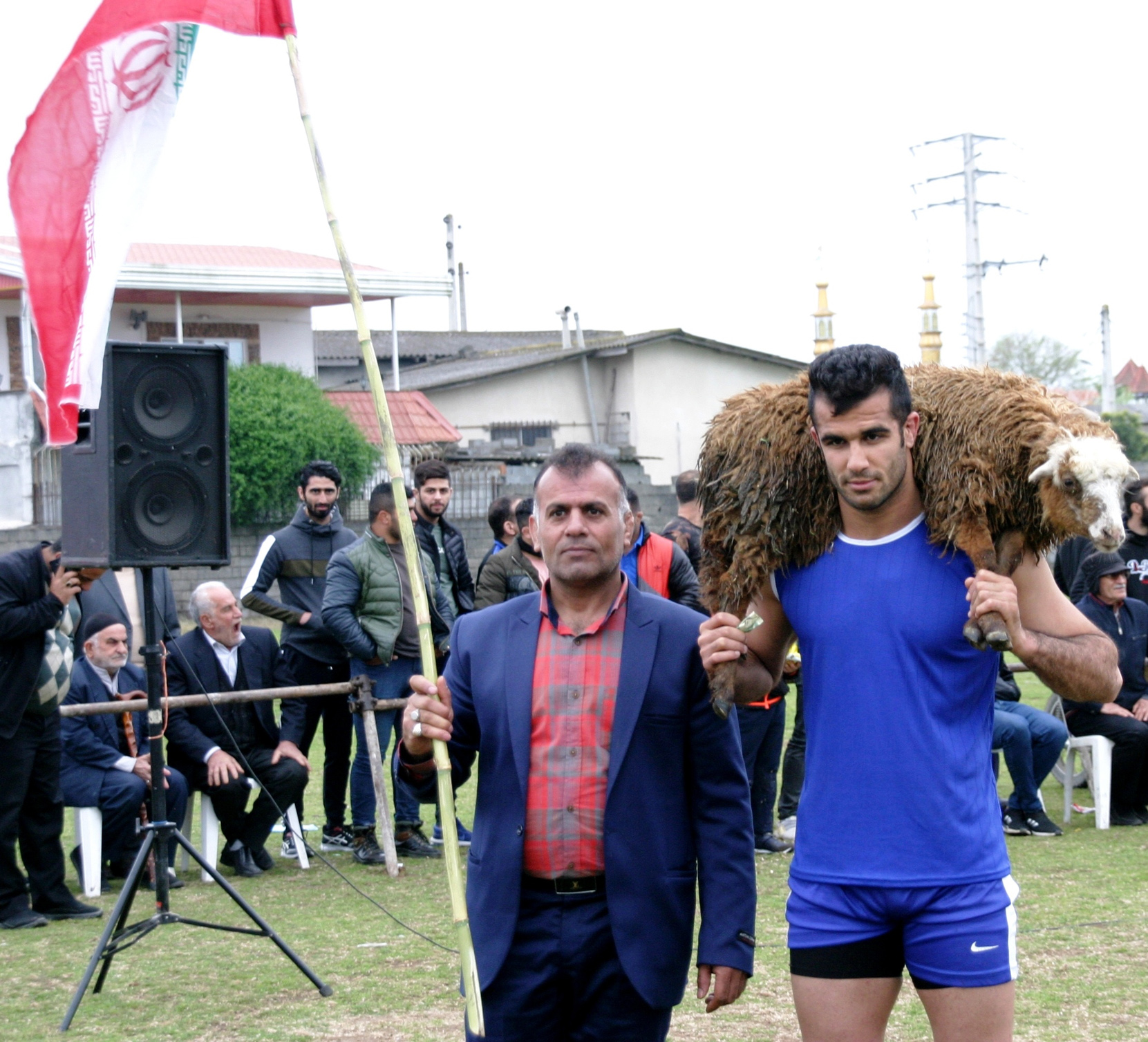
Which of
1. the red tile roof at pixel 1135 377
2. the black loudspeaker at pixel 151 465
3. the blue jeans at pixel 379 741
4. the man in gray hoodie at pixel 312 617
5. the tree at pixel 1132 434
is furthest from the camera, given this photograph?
the red tile roof at pixel 1135 377

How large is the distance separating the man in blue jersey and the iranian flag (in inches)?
95.0

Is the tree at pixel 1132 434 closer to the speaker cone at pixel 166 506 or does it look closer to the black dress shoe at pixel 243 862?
the black dress shoe at pixel 243 862

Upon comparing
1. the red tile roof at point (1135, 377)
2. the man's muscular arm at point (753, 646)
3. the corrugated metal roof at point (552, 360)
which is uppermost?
the red tile roof at point (1135, 377)

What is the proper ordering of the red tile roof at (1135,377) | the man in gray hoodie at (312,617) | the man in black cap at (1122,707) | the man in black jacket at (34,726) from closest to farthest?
1. the man in black jacket at (34,726)
2. the man in gray hoodie at (312,617)
3. the man in black cap at (1122,707)
4. the red tile roof at (1135,377)

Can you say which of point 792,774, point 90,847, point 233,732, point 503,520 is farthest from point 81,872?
point 792,774

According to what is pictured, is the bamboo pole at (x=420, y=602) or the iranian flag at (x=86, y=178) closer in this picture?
the bamboo pole at (x=420, y=602)

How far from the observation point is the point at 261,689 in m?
8.57

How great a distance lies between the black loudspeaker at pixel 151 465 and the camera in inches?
239

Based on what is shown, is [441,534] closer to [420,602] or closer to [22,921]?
[22,921]

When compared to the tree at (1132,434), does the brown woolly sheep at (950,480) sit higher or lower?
lower

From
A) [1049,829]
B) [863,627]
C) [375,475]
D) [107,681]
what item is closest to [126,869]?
[107,681]

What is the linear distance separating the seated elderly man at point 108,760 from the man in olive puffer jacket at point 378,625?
112 cm

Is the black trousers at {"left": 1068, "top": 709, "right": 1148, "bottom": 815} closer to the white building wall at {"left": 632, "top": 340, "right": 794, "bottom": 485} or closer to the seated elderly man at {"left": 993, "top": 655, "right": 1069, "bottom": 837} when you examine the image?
the seated elderly man at {"left": 993, "top": 655, "right": 1069, "bottom": 837}

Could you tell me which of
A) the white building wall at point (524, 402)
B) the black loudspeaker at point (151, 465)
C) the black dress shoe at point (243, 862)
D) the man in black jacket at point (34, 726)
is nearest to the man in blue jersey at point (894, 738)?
the black loudspeaker at point (151, 465)
